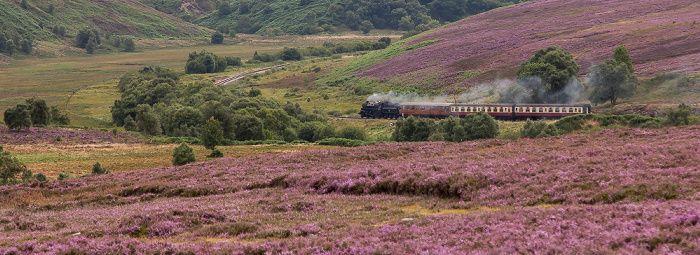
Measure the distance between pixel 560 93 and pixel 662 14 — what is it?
55.7m

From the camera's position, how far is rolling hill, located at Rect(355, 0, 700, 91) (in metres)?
105

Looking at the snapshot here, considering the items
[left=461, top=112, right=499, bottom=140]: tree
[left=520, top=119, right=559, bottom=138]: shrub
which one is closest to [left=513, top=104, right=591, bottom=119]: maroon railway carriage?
[left=520, top=119, right=559, bottom=138]: shrub

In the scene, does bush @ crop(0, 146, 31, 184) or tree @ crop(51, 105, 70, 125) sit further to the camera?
tree @ crop(51, 105, 70, 125)

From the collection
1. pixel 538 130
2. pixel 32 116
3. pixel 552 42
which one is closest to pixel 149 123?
pixel 32 116

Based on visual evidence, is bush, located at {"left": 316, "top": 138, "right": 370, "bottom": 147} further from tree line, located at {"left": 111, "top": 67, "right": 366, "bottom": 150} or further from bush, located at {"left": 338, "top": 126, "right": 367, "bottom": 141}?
bush, located at {"left": 338, "top": 126, "right": 367, "bottom": 141}

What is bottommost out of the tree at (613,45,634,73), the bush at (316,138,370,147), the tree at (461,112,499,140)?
the bush at (316,138,370,147)

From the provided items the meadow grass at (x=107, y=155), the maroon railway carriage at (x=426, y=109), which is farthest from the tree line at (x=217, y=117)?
the maroon railway carriage at (x=426, y=109)

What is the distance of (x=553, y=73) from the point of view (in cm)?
9425

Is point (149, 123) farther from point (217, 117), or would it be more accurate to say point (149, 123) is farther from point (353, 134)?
point (353, 134)

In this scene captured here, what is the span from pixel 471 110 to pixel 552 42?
137 feet

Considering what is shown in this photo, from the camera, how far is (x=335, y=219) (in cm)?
2156

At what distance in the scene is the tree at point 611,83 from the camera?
8644 cm

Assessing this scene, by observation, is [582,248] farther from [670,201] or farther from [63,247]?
[63,247]

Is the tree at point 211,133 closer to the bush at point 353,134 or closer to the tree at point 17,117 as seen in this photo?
the bush at point 353,134
